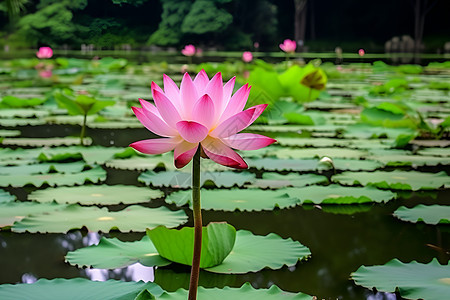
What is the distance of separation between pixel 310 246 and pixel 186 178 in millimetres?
543

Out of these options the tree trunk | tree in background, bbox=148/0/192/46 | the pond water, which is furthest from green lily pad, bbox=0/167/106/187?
the tree trunk

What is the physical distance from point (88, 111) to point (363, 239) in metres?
1.14

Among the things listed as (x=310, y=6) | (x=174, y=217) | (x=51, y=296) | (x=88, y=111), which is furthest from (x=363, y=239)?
(x=310, y=6)

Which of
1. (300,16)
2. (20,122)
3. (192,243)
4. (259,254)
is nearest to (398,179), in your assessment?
(259,254)

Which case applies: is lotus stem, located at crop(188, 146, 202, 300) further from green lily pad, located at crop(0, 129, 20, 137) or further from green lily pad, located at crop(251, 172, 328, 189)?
green lily pad, located at crop(0, 129, 20, 137)

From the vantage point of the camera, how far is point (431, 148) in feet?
6.11

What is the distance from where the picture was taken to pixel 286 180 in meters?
1.40

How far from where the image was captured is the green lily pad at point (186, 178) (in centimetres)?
136

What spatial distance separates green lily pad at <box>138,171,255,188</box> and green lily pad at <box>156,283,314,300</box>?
68 centimetres

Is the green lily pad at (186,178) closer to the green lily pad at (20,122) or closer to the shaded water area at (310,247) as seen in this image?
the shaded water area at (310,247)

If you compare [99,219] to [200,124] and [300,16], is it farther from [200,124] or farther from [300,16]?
[300,16]

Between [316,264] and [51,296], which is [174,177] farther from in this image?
[51,296]

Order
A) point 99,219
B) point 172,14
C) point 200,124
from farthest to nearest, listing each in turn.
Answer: point 172,14
point 99,219
point 200,124

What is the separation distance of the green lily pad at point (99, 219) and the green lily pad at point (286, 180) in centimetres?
34
